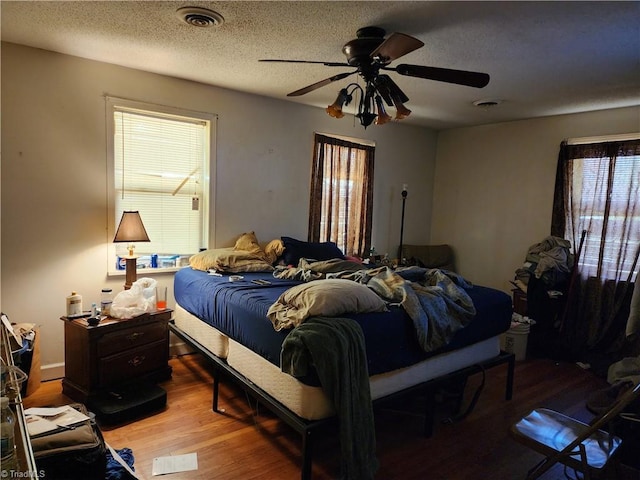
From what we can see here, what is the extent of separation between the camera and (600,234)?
4148 millimetres

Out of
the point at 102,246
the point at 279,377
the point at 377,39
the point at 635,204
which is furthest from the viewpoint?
the point at 635,204

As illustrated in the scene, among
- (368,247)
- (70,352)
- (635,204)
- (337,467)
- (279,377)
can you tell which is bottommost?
(337,467)

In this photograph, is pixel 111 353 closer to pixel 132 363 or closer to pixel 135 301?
pixel 132 363

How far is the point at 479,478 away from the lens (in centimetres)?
218

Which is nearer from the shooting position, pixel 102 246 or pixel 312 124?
pixel 102 246

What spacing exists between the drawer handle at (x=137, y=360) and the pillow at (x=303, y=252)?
1479mm

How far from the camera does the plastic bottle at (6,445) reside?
1.05 metres

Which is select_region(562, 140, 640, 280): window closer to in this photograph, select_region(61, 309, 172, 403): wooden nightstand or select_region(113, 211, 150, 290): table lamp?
select_region(61, 309, 172, 403): wooden nightstand

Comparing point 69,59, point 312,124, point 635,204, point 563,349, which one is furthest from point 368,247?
point 69,59

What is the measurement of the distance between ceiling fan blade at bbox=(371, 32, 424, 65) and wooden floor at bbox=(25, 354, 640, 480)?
2.00 meters

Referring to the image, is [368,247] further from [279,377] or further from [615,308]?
[279,377]

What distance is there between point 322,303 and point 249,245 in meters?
1.95

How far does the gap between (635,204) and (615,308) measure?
1026 mm

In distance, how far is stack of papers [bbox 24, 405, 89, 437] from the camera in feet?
5.56
